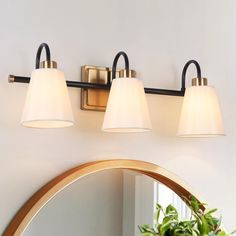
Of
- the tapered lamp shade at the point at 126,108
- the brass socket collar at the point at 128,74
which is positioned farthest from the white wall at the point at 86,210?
the brass socket collar at the point at 128,74

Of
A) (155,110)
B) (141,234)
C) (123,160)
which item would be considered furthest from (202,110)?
(141,234)

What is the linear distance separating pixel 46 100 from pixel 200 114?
18.2 inches

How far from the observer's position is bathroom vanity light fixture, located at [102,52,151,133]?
1224mm

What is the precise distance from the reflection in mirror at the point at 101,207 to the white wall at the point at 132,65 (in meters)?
0.06

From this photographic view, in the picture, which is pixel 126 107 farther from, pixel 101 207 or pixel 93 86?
pixel 101 207

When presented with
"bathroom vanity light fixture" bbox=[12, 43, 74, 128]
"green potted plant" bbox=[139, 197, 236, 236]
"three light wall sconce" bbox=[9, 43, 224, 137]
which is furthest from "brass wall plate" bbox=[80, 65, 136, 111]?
"green potted plant" bbox=[139, 197, 236, 236]

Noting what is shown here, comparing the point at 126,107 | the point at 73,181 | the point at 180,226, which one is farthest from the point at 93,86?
the point at 180,226

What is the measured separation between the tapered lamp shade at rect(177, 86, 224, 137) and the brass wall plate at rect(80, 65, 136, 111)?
203mm

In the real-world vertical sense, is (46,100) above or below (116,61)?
below

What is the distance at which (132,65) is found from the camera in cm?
139

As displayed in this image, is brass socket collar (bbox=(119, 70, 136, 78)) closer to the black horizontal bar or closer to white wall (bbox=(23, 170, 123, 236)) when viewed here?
the black horizontal bar

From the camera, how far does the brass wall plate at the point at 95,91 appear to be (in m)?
1.30

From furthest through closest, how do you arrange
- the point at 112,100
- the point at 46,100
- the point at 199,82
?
the point at 199,82 → the point at 112,100 → the point at 46,100

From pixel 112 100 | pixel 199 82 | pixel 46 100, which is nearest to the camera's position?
pixel 46 100
